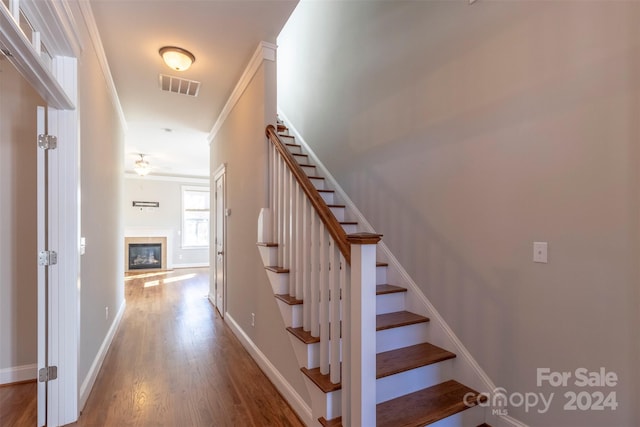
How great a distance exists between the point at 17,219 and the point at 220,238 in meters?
2.23

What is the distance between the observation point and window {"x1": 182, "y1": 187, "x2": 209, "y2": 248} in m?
9.12

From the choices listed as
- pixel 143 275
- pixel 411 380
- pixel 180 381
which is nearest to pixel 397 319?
pixel 411 380

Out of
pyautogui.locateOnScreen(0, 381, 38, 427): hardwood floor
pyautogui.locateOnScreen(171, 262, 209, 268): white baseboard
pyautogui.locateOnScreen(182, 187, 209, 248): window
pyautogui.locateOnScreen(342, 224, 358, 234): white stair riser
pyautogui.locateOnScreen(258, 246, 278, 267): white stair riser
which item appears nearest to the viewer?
→ pyautogui.locateOnScreen(0, 381, 38, 427): hardwood floor

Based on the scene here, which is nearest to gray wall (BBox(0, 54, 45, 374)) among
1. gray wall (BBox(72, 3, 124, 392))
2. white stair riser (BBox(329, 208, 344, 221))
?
gray wall (BBox(72, 3, 124, 392))

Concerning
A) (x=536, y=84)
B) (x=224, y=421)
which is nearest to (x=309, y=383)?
(x=224, y=421)

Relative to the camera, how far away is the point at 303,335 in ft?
6.12

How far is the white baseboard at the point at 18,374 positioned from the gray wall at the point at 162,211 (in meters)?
6.52

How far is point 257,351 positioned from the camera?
9.04ft

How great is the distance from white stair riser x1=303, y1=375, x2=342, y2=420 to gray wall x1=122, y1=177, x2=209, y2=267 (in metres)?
8.33

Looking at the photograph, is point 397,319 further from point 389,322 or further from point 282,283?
point 282,283

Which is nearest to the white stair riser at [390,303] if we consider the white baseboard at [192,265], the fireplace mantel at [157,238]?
the fireplace mantel at [157,238]

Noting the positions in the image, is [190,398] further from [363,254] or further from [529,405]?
[529,405]

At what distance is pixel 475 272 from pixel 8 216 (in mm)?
3561

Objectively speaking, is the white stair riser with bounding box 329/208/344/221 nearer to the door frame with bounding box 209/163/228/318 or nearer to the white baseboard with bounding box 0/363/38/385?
the door frame with bounding box 209/163/228/318
